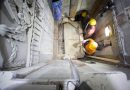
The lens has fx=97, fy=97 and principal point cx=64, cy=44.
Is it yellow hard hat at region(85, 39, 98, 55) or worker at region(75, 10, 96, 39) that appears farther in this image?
worker at region(75, 10, 96, 39)

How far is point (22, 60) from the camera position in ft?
4.34

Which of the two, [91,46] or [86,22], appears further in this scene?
[86,22]

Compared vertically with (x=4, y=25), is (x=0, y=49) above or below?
below

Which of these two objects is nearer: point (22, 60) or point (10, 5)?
point (10, 5)

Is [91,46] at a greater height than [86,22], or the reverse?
[86,22]

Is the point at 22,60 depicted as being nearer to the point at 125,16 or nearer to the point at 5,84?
the point at 5,84

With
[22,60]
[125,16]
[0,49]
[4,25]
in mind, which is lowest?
[22,60]

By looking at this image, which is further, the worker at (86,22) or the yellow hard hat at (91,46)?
the worker at (86,22)

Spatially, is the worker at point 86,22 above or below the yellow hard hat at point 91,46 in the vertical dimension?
above

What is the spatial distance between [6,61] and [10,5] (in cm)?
65

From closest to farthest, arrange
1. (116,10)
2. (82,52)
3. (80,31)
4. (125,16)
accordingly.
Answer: (125,16), (116,10), (82,52), (80,31)

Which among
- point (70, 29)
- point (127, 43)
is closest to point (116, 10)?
point (127, 43)

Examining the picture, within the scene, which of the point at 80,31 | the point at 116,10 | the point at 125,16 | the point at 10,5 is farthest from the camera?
the point at 80,31

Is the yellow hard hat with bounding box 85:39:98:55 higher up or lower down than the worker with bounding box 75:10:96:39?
lower down
